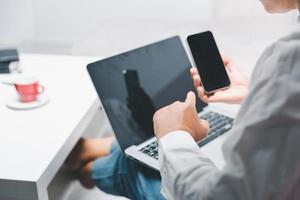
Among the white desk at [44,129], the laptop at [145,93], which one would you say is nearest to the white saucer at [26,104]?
the white desk at [44,129]

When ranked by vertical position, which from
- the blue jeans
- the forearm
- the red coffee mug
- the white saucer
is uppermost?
the red coffee mug

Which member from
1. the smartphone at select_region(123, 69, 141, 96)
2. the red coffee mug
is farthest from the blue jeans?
the red coffee mug

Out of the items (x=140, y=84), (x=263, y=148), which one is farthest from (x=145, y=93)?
(x=263, y=148)

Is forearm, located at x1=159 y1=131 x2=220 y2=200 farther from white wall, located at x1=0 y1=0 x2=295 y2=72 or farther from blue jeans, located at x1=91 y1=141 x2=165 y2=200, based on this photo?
white wall, located at x1=0 y1=0 x2=295 y2=72

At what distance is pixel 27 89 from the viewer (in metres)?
1.13

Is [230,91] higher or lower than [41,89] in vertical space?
lower

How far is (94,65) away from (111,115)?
0.14 metres

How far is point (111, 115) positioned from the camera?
107 centimetres

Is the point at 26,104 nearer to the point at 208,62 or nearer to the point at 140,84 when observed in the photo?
the point at 140,84

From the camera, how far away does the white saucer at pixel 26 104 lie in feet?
3.66

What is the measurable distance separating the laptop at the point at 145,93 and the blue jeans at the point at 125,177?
43 millimetres

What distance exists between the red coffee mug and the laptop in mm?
185

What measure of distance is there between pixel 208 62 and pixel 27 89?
0.50m

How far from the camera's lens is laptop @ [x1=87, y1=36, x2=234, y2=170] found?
3.49 ft
